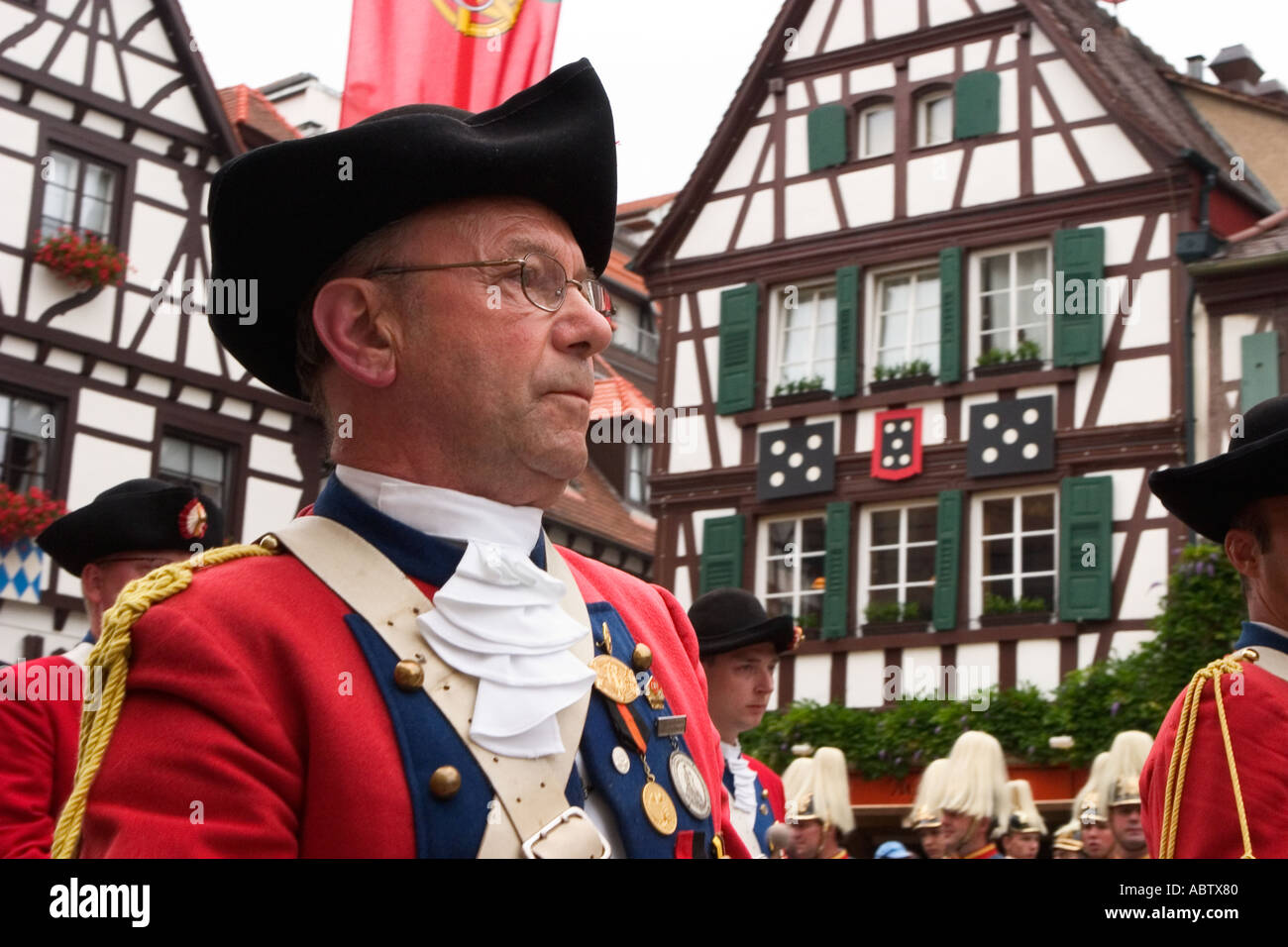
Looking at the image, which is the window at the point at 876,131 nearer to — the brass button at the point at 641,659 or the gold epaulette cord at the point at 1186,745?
the gold epaulette cord at the point at 1186,745

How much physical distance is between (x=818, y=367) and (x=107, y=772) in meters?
19.0

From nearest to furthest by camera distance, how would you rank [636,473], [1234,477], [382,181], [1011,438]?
1. [382,181]
2. [1234,477]
3. [1011,438]
4. [636,473]

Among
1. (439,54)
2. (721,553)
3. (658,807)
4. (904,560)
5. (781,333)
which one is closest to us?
(658,807)

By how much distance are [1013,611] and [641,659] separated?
16.5 m

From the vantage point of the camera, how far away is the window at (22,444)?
17.3 meters

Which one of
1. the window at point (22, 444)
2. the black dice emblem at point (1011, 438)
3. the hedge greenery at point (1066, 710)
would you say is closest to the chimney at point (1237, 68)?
the black dice emblem at point (1011, 438)

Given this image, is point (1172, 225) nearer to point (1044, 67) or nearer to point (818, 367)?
point (1044, 67)

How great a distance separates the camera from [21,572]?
16.9 metres

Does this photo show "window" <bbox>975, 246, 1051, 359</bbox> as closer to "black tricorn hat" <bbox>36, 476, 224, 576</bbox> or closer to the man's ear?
"black tricorn hat" <bbox>36, 476, 224, 576</bbox>

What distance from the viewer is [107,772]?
2133 millimetres

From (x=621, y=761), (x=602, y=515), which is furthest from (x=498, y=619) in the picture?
(x=602, y=515)

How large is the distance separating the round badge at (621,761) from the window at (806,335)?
18.4 meters

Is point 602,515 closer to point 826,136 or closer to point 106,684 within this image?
point 826,136

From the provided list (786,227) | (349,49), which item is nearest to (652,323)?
(786,227)
